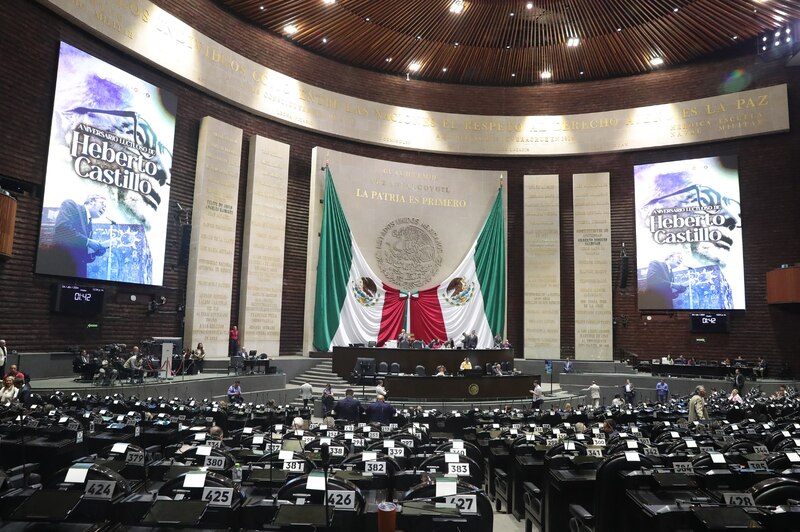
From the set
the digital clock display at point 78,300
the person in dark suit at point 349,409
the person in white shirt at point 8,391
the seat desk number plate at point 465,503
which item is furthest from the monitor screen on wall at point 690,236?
the seat desk number plate at point 465,503

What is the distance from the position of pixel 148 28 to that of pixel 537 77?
47.6ft

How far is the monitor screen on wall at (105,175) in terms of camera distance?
13.0 metres

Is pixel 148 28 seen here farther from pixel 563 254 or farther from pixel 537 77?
pixel 563 254

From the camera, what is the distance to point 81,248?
13.4m

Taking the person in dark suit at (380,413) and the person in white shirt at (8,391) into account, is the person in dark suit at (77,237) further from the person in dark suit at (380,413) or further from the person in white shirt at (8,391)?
the person in dark suit at (380,413)

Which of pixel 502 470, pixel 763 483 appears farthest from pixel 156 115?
pixel 763 483

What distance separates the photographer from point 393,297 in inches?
810

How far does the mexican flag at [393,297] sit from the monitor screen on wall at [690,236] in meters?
5.35

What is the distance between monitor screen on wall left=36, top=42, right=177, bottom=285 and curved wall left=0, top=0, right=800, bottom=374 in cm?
34

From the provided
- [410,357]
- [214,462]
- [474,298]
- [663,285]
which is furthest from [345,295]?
[214,462]

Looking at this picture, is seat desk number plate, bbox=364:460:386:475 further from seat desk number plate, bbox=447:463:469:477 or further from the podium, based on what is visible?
the podium

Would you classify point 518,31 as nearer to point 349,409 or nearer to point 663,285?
point 663,285

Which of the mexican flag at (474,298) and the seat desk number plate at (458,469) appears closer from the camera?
the seat desk number plate at (458,469)

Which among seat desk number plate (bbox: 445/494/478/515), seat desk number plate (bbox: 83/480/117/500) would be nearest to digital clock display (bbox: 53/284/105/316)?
seat desk number plate (bbox: 83/480/117/500)
